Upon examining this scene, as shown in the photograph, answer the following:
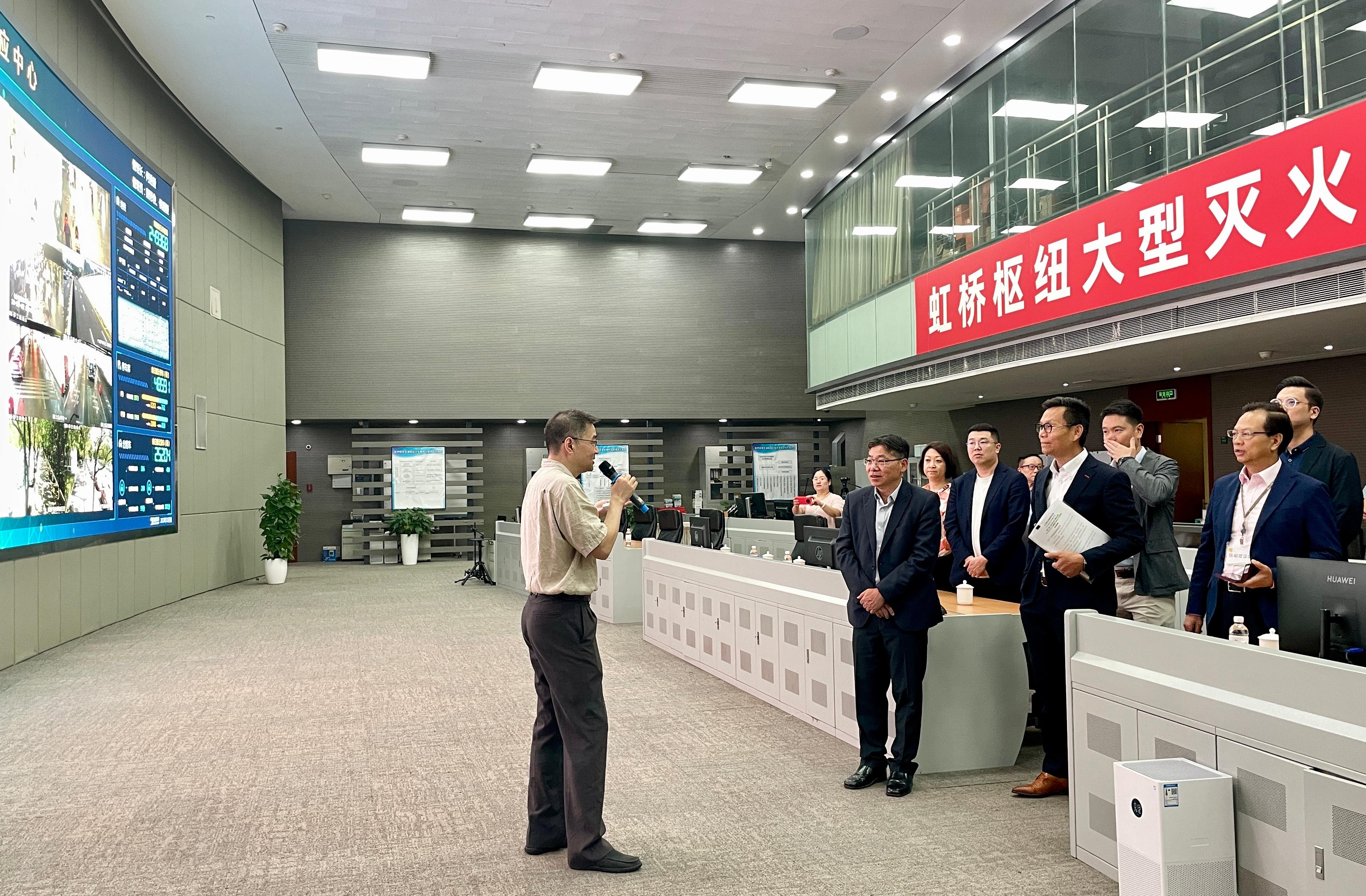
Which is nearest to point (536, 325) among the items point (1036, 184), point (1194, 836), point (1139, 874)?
point (1036, 184)

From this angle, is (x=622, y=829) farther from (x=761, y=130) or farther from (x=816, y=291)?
(x=816, y=291)

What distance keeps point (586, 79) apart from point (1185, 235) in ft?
20.9

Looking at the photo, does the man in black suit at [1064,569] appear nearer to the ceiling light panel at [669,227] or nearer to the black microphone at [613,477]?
the black microphone at [613,477]

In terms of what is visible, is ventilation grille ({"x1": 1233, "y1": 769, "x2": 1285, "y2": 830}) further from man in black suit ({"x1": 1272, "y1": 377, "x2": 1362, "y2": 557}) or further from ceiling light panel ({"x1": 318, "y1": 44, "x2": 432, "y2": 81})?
ceiling light panel ({"x1": 318, "y1": 44, "x2": 432, "y2": 81})

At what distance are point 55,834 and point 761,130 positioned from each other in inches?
432

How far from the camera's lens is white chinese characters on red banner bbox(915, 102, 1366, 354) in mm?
6371

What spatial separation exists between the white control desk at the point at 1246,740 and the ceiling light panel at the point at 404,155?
11781mm

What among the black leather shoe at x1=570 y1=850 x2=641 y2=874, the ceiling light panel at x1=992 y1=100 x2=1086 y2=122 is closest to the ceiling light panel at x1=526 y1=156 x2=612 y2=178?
the ceiling light panel at x1=992 y1=100 x2=1086 y2=122

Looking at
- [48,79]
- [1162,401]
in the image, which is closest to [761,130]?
[1162,401]

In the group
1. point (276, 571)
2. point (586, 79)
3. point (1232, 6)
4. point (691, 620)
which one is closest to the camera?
point (1232, 6)

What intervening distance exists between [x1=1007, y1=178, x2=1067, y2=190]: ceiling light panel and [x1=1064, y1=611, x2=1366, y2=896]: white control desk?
6.92m

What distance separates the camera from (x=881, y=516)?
14.8ft

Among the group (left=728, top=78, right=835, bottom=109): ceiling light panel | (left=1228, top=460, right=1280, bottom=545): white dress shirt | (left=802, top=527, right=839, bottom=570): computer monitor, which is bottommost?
(left=802, top=527, right=839, bottom=570): computer monitor

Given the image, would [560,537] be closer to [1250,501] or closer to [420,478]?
[1250,501]
